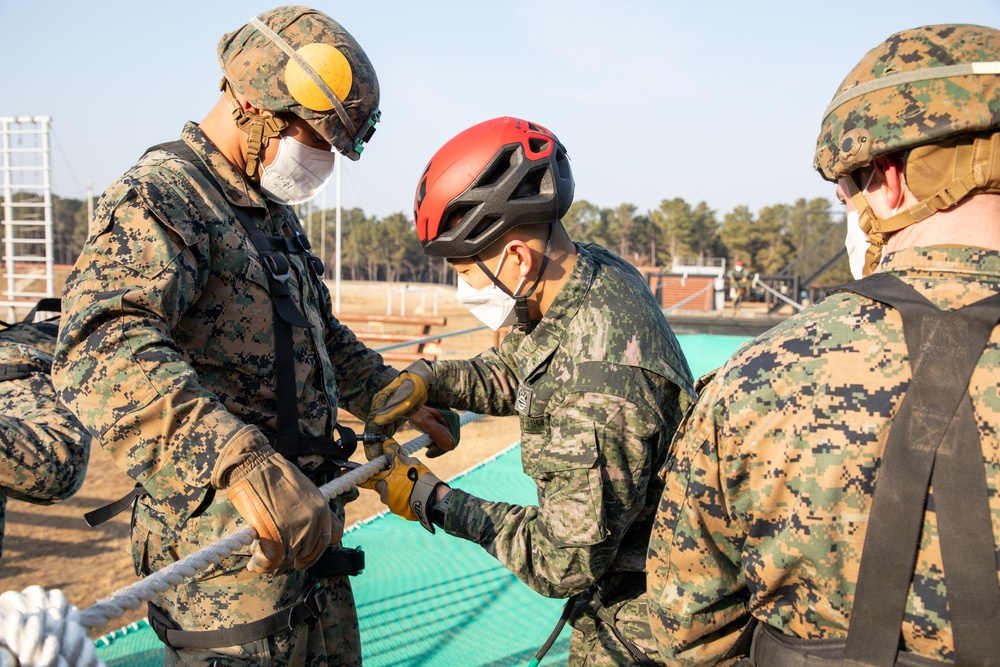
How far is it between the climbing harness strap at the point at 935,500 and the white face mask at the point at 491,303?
4.18 feet

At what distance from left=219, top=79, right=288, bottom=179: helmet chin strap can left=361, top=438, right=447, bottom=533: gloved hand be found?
121 centimetres

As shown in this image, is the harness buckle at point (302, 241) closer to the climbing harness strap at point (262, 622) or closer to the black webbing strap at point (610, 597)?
the climbing harness strap at point (262, 622)

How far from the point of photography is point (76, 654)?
133cm

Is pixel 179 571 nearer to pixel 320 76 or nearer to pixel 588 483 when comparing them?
pixel 588 483

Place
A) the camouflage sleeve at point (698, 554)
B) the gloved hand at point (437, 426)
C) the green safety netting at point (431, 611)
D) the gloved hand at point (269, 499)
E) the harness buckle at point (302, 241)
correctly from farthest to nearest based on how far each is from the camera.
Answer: the green safety netting at point (431, 611) → the gloved hand at point (437, 426) → the harness buckle at point (302, 241) → the gloved hand at point (269, 499) → the camouflage sleeve at point (698, 554)

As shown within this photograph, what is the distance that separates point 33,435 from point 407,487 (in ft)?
5.38

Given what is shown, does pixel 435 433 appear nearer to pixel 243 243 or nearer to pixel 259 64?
pixel 243 243

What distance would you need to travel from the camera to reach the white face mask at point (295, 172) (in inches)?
104

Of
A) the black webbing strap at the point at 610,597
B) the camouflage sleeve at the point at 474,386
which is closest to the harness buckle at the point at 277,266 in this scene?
the camouflage sleeve at the point at 474,386

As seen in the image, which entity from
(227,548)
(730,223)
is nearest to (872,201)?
(227,548)

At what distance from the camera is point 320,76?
2514mm

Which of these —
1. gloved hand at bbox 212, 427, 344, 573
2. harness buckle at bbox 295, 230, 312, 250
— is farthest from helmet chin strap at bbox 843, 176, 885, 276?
harness buckle at bbox 295, 230, 312, 250

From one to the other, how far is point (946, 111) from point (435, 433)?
2296 millimetres

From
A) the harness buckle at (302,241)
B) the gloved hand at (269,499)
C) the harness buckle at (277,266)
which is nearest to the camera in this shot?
the gloved hand at (269,499)
